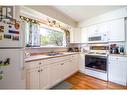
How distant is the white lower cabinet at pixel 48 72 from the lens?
1.97 metres

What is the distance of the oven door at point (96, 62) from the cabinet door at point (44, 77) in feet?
6.01

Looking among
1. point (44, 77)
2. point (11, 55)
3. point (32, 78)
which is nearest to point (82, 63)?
point (44, 77)

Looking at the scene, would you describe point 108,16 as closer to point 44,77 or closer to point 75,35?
point 75,35

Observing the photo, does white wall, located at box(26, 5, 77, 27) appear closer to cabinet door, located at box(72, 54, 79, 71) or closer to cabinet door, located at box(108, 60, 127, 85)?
cabinet door, located at box(72, 54, 79, 71)

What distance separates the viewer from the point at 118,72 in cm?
301

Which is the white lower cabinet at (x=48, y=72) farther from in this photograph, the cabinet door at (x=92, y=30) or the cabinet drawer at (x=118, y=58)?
the cabinet drawer at (x=118, y=58)

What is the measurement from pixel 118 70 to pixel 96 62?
737 millimetres

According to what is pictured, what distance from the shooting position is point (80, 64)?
424 cm

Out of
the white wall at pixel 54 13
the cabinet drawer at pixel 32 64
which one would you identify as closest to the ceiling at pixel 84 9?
the white wall at pixel 54 13

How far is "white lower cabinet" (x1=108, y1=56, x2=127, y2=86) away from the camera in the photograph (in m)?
2.88

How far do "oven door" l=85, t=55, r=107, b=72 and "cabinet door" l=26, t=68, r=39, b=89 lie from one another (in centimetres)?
218

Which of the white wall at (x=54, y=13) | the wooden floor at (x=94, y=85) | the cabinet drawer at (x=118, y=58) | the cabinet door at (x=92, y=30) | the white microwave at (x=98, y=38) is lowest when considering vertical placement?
the wooden floor at (x=94, y=85)
